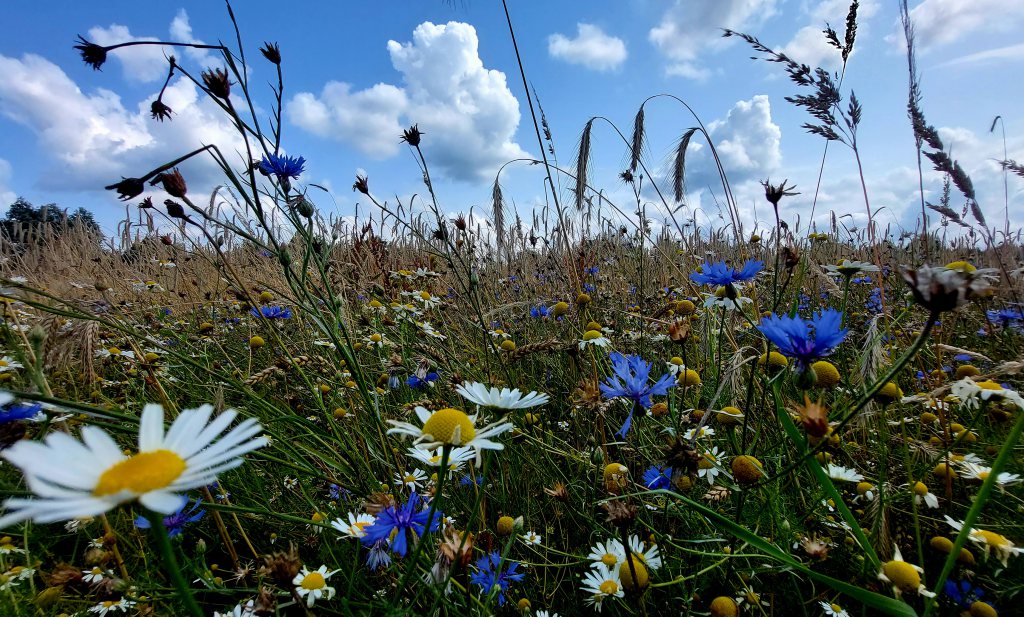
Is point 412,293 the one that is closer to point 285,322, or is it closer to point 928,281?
point 285,322

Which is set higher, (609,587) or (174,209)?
(174,209)

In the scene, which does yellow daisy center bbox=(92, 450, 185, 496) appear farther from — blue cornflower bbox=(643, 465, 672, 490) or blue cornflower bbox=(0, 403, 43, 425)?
blue cornflower bbox=(643, 465, 672, 490)

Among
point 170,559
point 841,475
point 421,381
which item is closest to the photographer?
point 170,559

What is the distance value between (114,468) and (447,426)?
1.03 feet

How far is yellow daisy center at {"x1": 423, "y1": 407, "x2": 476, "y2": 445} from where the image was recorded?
0.57 meters

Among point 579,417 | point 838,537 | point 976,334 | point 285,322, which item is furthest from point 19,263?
point 976,334

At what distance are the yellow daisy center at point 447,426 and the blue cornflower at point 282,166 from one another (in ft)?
2.83

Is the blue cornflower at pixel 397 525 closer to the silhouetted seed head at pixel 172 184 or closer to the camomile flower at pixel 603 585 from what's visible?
the camomile flower at pixel 603 585

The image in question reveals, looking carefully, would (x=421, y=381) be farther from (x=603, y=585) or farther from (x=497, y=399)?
(x=497, y=399)

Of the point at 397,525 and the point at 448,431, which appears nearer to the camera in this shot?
the point at 448,431

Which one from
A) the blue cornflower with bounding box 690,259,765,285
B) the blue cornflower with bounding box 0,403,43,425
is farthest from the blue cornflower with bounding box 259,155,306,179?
the blue cornflower with bounding box 690,259,765,285

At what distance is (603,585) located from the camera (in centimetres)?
93

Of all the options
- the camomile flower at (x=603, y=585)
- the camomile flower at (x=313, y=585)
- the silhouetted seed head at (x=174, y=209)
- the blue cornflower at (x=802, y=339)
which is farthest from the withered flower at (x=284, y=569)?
the silhouetted seed head at (x=174, y=209)

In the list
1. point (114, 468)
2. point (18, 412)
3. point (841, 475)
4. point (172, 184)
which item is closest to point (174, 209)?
point (172, 184)
